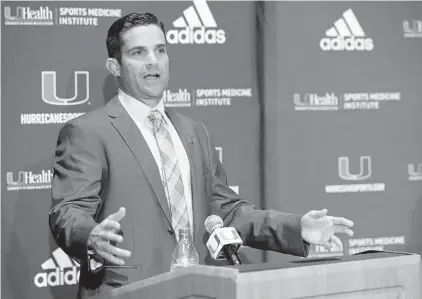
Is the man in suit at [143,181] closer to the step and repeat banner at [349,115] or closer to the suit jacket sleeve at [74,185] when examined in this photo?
the suit jacket sleeve at [74,185]

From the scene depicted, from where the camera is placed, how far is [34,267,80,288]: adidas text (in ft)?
14.8

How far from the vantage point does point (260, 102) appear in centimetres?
506

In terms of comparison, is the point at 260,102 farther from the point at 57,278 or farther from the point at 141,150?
the point at 57,278

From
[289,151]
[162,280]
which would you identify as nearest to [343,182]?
[289,151]

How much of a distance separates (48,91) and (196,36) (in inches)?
37.5

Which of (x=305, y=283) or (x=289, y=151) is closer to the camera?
(x=305, y=283)

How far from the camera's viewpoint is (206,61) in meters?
4.93

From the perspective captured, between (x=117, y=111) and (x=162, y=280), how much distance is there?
1.52 metres

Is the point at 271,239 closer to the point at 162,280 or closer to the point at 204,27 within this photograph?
the point at 162,280

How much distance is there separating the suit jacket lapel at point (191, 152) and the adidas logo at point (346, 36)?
58.9 inches

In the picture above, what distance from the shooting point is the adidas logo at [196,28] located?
191 inches

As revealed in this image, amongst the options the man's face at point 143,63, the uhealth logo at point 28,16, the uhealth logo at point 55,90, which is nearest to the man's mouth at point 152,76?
the man's face at point 143,63

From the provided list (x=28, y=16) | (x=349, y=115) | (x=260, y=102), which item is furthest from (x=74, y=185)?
(x=349, y=115)

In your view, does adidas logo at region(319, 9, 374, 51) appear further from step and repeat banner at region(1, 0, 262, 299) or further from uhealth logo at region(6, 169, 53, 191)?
uhealth logo at region(6, 169, 53, 191)
